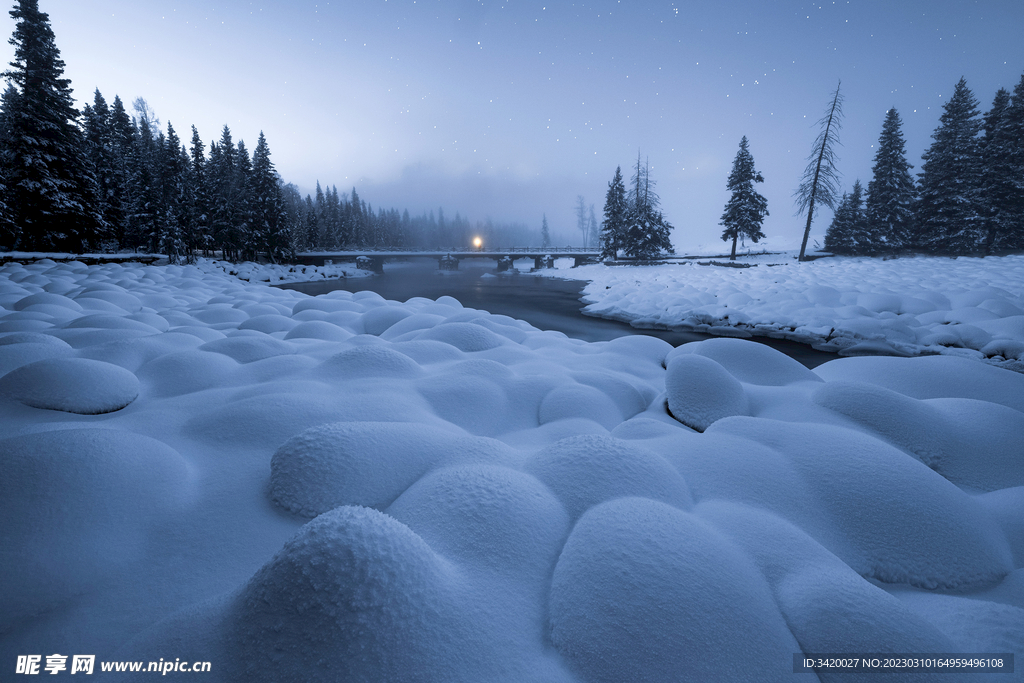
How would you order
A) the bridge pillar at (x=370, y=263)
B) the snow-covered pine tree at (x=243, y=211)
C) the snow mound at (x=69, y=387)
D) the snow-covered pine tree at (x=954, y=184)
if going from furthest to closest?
the bridge pillar at (x=370, y=263), the snow-covered pine tree at (x=243, y=211), the snow-covered pine tree at (x=954, y=184), the snow mound at (x=69, y=387)

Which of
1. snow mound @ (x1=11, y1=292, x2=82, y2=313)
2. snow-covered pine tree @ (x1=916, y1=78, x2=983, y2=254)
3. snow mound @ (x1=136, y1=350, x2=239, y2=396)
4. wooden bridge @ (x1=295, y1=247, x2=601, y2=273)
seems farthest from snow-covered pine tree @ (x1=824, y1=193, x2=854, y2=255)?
snow mound @ (x1=11, y1=292, x2=82, y2=313)

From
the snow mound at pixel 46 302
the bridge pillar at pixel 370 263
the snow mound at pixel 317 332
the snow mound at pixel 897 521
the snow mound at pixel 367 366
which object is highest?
the bridge pillar at pixel 370 263

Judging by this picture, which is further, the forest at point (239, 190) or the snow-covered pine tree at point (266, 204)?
the snow-covered pine tree at point (266, 204)

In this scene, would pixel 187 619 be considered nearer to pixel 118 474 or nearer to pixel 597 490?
pixel 118 474

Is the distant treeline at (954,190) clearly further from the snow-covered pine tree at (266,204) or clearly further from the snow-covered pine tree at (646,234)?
the snow-covered pine tree at (266,204)

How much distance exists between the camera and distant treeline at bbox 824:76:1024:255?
17.9 meters

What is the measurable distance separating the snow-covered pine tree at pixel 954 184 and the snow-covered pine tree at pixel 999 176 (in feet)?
0.94

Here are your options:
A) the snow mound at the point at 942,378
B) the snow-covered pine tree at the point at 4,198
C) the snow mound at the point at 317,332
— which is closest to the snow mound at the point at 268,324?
the snow mound at the point at 317,332

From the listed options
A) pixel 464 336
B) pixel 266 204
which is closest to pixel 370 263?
pixel 266 204

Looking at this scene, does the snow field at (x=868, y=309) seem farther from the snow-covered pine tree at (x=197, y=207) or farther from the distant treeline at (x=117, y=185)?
the snow-covered pine tree at (x=197, y=207)

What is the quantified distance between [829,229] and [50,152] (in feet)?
147

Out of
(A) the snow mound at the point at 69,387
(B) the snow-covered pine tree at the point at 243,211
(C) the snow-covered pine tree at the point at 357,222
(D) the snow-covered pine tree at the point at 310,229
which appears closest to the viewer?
(A) the snow mound at the point at 69,387

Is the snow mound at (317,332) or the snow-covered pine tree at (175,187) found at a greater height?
the snow-covered pine tree at (175,187)

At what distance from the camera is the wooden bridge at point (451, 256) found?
37281 millimetres
